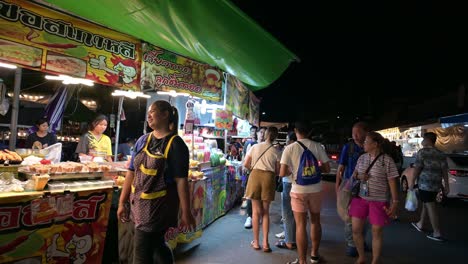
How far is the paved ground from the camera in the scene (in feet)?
16.3

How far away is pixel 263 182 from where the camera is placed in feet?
17.1

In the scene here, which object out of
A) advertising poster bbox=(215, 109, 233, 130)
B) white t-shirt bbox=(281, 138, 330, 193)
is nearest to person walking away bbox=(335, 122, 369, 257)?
white t-shirt bbox=(281, 138, 330, 193)

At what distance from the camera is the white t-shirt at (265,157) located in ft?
17.3

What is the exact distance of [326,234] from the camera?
21.4 ft

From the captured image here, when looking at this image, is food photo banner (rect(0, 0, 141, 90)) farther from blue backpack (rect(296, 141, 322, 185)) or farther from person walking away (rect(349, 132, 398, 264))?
person walking away (rect(349, 132, 398, 264))

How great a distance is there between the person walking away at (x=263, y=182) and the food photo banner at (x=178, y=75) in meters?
1.80

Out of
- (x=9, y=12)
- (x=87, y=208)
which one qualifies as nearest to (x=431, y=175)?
(x=87, y=208)

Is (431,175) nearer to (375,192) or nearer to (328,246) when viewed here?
(328,246)

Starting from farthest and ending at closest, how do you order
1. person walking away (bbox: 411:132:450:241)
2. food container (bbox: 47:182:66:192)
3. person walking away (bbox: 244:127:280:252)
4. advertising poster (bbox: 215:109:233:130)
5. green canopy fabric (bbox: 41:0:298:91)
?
advertising poster (bbox: 215:109:233:130) < person walking away (bbox: 411:132:450:241) < person walking away (bbox: 244:127:280:252) < green canopy fabric (bbox: 41:0:298:91) < food container (bbox: 47:182:66:192)

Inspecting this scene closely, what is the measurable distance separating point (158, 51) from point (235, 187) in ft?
15.2

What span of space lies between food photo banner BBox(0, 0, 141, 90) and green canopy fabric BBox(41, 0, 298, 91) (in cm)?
17

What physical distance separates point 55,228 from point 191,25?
289 cm

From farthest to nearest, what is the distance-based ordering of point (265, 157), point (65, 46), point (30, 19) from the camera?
point (265, 157) < point (65, 46) < point (30, 19)

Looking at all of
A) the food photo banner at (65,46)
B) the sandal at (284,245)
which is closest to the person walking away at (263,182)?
the sandal at (284,245)
